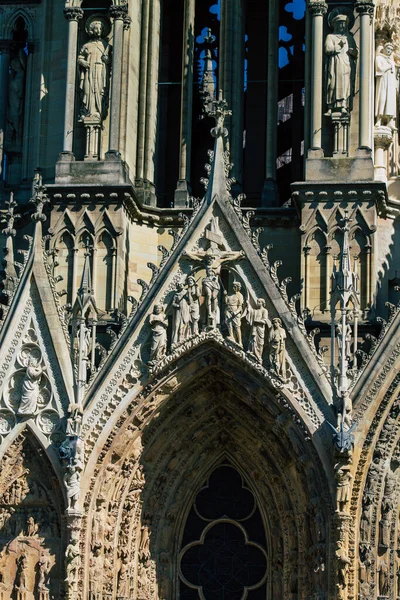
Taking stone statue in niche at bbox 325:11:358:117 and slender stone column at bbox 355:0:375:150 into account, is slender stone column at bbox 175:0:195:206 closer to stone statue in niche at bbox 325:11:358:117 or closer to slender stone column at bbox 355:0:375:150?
stone statue in niche at bbox 325:11:358:117

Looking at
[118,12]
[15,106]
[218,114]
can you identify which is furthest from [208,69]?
[15,106]

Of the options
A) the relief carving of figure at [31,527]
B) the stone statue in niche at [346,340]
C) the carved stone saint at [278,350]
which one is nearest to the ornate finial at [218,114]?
the carved stone saint at [278,350]

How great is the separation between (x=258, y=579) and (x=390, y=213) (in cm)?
456

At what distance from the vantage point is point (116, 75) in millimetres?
25500

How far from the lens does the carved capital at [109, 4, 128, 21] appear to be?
25656 millimetres

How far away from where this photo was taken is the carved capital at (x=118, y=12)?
25.7 meters

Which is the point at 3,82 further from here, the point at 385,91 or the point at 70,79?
the point at 385,91

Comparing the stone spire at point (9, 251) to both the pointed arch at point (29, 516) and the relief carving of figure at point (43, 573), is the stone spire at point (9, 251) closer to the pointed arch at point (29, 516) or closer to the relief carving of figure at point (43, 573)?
the pointed arch at point (29, 516)

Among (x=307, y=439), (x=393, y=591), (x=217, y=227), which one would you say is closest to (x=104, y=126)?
(x=217, y=227)

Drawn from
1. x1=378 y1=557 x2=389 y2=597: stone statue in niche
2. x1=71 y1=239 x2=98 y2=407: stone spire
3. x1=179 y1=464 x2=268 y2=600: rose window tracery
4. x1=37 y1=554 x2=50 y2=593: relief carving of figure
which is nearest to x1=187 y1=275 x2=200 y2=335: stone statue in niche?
x1=71 y1=239 x2=98 y2=407: stone spire

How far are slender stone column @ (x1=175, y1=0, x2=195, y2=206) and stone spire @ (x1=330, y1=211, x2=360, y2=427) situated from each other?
248cm

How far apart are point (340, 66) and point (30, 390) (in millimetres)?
5210

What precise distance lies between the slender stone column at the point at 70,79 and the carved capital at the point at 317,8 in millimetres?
2772

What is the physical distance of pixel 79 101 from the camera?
2566cm
